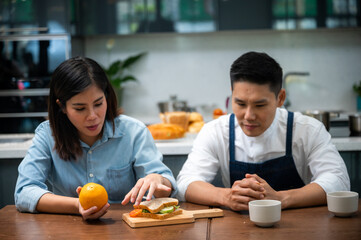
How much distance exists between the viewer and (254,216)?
155cm

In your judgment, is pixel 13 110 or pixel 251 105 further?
pixel 13 110

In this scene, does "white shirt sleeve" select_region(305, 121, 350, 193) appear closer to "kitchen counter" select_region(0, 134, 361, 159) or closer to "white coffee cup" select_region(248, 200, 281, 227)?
"white coffee cup" select_region(248, 200, 281, 227)

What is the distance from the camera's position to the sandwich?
1636 mm

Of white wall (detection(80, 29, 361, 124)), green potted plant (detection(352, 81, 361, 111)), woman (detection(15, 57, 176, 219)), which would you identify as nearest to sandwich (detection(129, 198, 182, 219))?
woman (detection(15, 57, 176, 219))

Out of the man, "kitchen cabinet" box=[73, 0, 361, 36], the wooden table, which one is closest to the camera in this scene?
the wooden table

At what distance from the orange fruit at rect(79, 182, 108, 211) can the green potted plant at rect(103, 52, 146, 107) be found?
3.48m

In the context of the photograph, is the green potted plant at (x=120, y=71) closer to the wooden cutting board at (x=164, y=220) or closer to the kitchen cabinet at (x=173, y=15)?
the kitchen cabinet at (x=173, y=15)

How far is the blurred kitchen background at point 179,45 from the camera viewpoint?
15.5 feet

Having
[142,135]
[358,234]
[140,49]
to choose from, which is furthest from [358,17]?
[358,234]

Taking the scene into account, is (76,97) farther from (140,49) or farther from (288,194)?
(140,49)

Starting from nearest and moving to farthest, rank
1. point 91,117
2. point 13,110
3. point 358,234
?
point 358,234
point 91,117
point 13,110

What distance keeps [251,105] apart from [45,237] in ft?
2.97

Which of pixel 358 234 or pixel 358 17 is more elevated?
pixel 358 17

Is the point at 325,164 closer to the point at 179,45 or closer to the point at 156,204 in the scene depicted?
the point at 156,204
